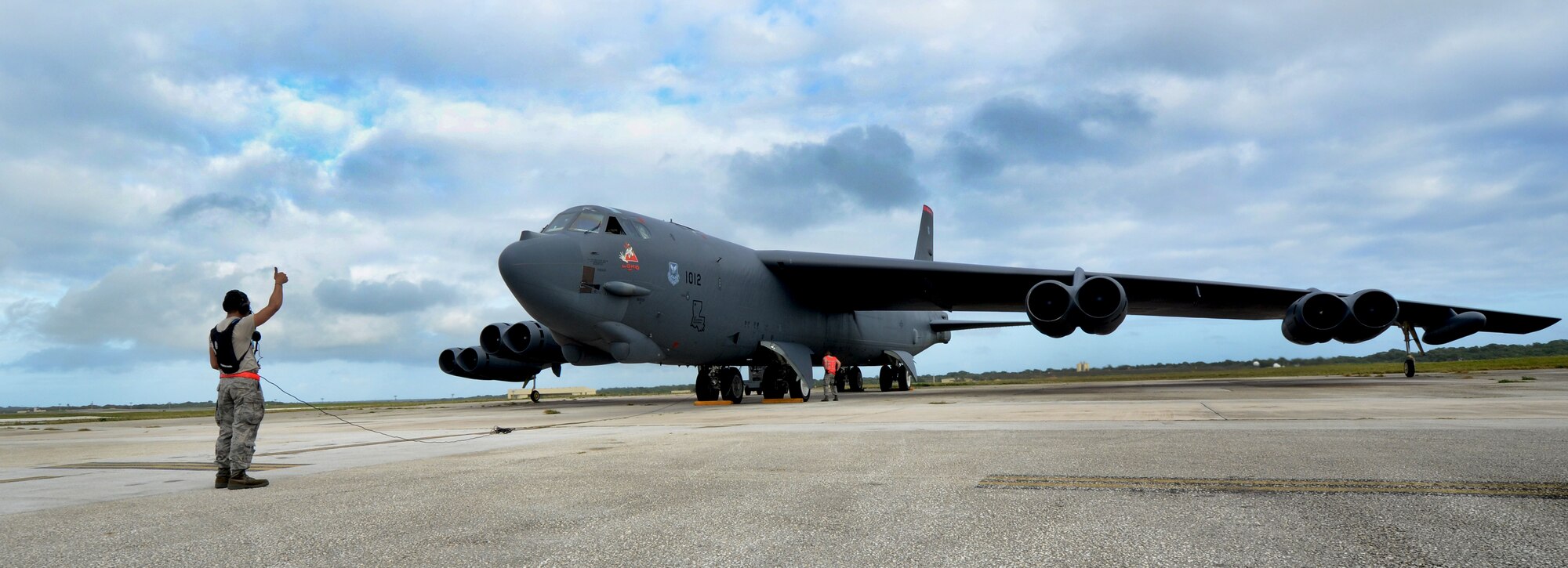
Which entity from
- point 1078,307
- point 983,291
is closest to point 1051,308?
point 1078,307

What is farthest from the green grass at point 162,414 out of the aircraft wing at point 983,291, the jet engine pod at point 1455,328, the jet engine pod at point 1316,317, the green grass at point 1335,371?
the jet engine pod at point 1455,328

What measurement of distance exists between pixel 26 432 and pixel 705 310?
1225 centimetres

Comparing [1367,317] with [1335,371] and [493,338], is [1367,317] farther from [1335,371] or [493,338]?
Result: [493,338]

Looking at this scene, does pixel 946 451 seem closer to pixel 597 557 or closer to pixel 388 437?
pixel 597 557

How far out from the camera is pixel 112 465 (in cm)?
682

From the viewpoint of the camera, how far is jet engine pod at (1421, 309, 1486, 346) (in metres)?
23.0

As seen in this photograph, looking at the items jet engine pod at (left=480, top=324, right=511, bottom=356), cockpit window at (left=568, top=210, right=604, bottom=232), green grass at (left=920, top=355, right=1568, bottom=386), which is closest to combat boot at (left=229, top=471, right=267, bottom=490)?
cockpit window at (left=568, top=210, right=604, bottom=232)

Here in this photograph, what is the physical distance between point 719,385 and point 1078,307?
840cm

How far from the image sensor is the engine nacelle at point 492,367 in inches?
1017

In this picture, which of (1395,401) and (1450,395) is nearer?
(1395,401)

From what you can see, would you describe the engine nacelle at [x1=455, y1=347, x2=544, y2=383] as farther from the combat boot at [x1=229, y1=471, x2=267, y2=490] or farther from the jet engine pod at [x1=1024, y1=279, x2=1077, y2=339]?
the combat boot at [x1=229, y1=471, x2=267, y2=490]

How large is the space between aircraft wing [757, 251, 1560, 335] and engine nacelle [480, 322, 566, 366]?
20.9ft

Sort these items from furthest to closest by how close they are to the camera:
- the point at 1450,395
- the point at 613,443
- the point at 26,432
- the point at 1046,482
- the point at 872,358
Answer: the point at 872,358 → the point at 26,432 → the point at 1450,395 → the point at 613,443 → the point at 1046,482

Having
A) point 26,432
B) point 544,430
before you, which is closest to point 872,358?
point 544,430
